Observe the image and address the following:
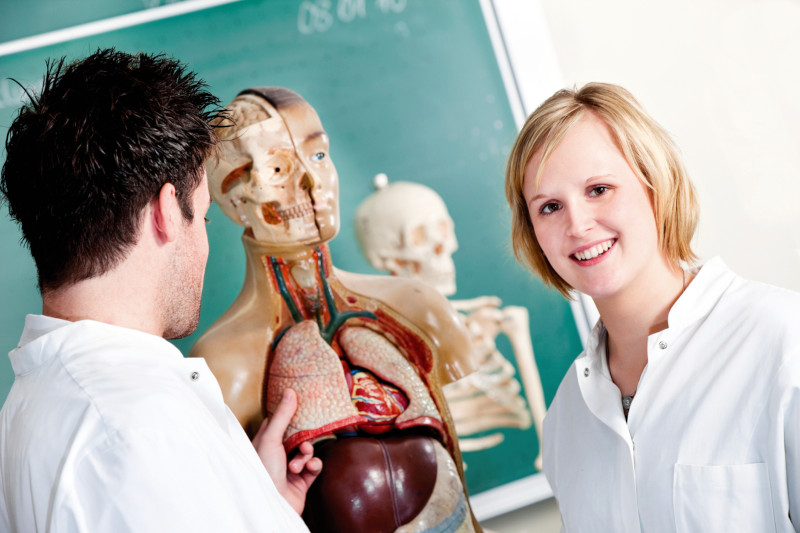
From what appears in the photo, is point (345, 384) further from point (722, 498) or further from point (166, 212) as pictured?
point (722, 498)

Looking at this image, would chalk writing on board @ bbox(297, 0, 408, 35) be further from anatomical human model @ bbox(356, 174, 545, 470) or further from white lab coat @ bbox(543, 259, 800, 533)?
white lab coat @ bbox(543, 259, 800, 533)

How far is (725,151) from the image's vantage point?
2.40m

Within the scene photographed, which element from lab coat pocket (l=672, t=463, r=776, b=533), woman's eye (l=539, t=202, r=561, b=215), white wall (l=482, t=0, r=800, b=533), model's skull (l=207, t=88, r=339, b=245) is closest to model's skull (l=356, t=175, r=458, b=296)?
model's skull (l=207, t=88, r=339, b=245)

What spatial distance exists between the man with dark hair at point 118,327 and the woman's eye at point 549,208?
0.66 meters

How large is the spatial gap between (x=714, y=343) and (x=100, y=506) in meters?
1.02

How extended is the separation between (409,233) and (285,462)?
26.8 inches

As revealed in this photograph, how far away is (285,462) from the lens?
164 cm

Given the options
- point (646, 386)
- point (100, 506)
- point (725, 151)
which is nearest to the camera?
point (100, 506)

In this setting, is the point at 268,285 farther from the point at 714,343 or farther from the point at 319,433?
the point at 714,343

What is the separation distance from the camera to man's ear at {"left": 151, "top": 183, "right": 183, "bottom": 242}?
1252 mm

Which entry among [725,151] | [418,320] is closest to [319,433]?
[418,320]

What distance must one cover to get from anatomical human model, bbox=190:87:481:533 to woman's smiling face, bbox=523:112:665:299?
1.72ft

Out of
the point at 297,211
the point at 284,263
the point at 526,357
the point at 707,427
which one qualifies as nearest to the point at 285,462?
the point at 284,263

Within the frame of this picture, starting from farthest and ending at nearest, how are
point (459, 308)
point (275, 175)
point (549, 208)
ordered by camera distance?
point (459, 308) < point (275, 175) < point (549, 208)
